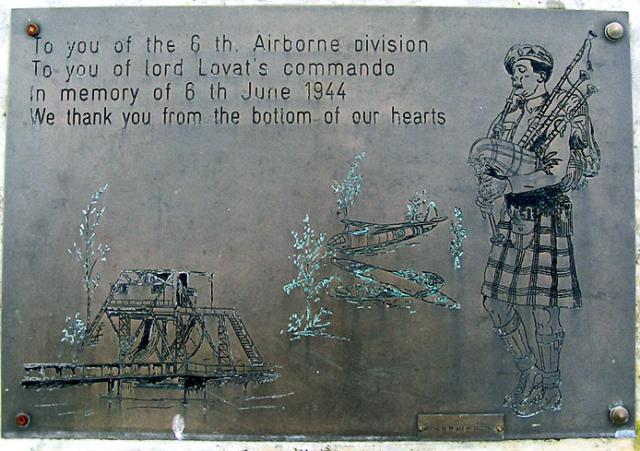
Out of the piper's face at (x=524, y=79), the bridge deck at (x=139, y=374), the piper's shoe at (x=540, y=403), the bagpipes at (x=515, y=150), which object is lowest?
the piper's shoe at (x=540, y=403)

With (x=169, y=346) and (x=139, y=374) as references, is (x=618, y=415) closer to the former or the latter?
(x=169, y=346)

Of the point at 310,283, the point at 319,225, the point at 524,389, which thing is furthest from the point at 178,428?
the point at 524,389

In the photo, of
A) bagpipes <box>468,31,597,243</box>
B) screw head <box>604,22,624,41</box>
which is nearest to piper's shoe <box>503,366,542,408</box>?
bagpipes <box>468,31,597,243</box>

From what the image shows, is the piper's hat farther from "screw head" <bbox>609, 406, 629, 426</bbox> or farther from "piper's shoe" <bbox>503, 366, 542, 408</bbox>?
"screw head" <bbox>609, 406, 629, 426</bbox>

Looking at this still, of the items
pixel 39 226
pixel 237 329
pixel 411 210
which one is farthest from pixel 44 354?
pixel 411 210

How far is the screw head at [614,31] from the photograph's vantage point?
104 inches

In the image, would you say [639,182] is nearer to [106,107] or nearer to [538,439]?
[538,439]

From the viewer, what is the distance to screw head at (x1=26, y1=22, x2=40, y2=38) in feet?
8.76

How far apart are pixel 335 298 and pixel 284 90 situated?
100cm

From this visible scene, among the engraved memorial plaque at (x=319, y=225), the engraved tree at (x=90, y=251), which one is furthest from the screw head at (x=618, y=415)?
the engraved tree at (x=90, y=251)

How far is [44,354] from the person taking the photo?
2.54m

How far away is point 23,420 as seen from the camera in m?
2.53

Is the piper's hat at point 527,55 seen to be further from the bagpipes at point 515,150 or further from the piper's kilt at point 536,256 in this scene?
the piper's kilt at point 536,256

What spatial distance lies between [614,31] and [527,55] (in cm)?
43
